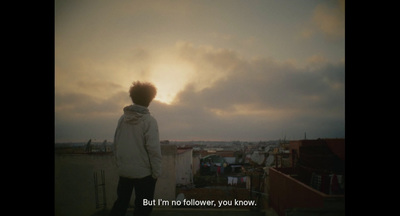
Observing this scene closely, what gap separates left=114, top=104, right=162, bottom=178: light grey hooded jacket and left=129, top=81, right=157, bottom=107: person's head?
0.49ft

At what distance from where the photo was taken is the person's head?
2713 millimetres

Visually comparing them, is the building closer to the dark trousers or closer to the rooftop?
the rooftop

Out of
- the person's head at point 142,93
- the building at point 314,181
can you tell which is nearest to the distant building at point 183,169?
the building at point 314,181

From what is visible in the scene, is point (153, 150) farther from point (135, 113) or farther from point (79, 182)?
point (79, 182)

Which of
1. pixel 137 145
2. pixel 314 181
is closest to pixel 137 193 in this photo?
pixel 137 145

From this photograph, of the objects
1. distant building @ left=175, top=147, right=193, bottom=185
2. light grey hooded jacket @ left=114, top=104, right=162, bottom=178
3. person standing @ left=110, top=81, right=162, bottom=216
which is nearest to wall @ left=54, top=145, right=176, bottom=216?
person standing @ left=110, top=81, right=162, bottom=216

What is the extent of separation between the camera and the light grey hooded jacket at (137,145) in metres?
2.44

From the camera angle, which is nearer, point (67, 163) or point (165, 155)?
point (67, 163)
